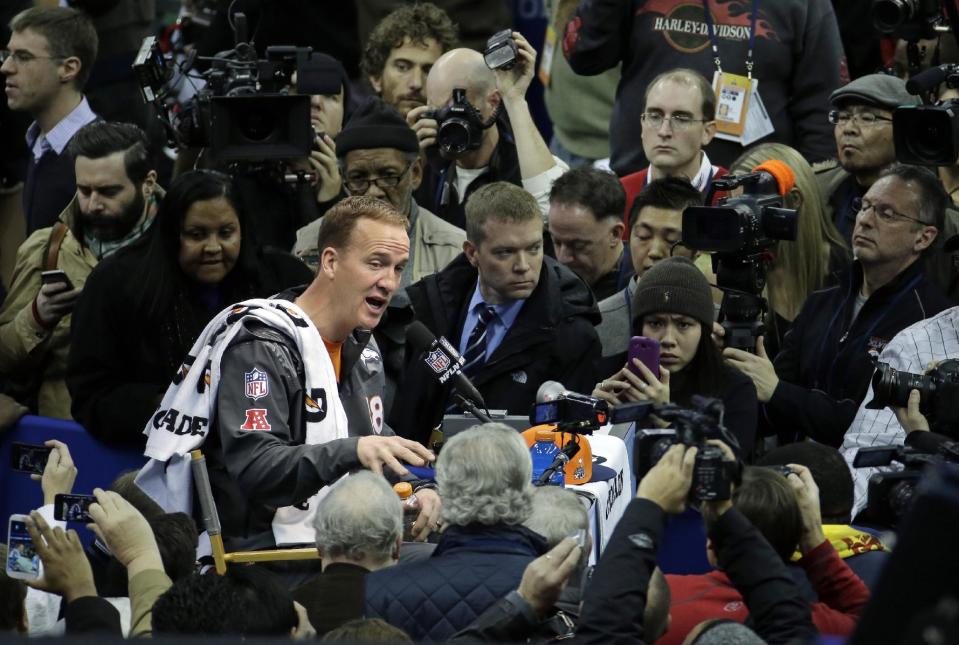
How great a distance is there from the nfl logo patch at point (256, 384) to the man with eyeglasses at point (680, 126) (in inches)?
128

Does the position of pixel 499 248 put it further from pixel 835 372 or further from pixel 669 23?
pixel 669 23

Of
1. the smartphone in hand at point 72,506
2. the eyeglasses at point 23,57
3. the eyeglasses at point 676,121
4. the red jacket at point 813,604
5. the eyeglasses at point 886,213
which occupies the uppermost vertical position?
the eyeglasses at point 23,57

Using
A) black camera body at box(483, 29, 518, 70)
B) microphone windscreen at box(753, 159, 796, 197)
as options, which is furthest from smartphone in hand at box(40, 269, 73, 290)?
microphone windscreen at box(753, 159, 796, 197)

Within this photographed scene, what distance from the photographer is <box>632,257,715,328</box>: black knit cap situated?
261 inches

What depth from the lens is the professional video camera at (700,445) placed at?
13.9 ft

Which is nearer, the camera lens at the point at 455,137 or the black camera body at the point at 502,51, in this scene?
the camera lens at the point at 455,137

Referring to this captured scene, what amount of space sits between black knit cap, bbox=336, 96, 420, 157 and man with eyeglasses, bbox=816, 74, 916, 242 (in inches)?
78.8

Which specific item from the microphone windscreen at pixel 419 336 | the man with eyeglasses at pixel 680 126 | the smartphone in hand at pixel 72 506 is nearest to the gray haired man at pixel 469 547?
the smartphone in hand at pixel 72 506

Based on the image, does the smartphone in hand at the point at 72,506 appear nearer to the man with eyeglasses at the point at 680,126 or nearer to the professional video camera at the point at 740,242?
the professional video camera at the point at 740,242

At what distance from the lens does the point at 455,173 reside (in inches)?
332

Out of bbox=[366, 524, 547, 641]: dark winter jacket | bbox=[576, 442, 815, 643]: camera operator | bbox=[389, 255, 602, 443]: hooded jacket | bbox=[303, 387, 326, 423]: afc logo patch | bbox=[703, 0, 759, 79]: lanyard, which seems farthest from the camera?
bbox=[703, 0, 759, 79]: lanyard

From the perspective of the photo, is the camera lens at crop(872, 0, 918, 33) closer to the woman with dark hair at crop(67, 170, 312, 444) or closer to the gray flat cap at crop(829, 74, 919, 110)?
the gray flat cap at crop(829, 74, 919, 110)

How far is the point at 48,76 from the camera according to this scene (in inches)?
363

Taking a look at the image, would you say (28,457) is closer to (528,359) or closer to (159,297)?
(159,297)
